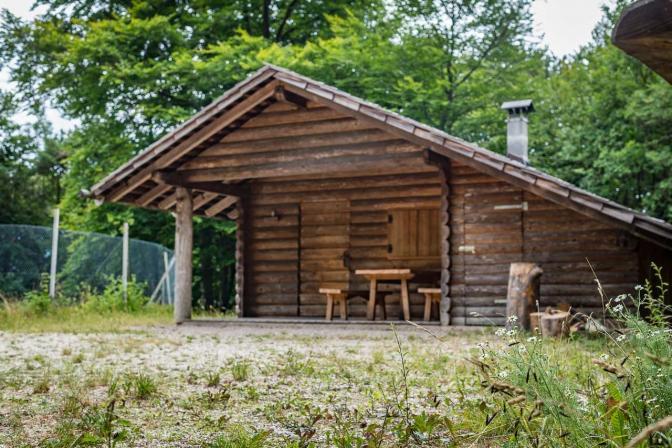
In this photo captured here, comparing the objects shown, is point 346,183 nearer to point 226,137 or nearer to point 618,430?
point 226,137

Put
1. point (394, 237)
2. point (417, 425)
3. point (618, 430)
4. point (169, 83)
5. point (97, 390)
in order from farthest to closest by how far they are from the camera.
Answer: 1. point (169, 83)
2. point (394, 237)
3. point (97, 390)
4. point (417, 425)
5. point (618, 430)

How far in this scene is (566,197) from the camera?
12.6 metres

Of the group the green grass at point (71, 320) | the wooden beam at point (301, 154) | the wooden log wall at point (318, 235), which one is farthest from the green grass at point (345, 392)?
the wooden log wall at point (318, 235)

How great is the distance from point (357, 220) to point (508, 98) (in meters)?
11.5

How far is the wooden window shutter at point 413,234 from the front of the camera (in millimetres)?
16594

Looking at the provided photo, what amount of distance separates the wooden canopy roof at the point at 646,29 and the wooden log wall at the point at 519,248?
985 centimetres

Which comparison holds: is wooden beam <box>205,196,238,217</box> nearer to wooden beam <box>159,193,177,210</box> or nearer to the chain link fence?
wooden beam <box>159,193,177,210</box>

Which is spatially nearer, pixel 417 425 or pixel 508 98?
pixel 417 425

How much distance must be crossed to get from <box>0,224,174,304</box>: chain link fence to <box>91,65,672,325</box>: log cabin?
3168 millimetres

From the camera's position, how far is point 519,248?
1446 cm

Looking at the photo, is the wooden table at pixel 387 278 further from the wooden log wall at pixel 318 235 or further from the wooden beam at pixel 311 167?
the wooden beam at pixel 311 167

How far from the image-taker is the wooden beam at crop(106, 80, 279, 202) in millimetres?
15039

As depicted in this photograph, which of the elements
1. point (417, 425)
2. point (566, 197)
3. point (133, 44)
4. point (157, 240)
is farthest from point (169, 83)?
point (417, 425)

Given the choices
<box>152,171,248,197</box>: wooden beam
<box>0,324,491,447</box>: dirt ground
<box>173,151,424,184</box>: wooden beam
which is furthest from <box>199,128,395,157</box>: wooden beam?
<box>0,324,491,447</box>: dirt ground
